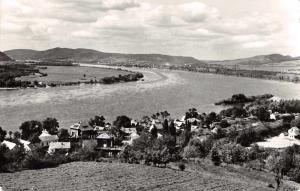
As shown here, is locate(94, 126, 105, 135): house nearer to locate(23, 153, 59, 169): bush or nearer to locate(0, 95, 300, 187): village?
locate(0, 95, 300, 187): village

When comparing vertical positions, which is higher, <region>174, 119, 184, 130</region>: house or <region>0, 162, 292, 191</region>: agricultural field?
<region>0, 162, 292, 191</region>: agricultural field

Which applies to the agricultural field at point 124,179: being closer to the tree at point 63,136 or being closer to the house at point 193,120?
the tree at point 63,136

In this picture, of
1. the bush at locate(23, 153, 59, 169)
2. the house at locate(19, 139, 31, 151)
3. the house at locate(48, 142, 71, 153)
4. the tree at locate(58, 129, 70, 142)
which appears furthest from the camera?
the tree at locate(58, 129, 70, 142)

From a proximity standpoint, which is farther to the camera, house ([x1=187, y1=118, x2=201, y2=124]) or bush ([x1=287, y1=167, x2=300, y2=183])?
house ([x1=187, y1=118, x2=201, y2=124])

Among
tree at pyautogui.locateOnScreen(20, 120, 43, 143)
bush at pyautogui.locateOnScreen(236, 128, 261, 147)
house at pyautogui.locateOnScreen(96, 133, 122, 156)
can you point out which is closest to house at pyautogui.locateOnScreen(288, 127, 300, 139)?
bush at pyautogui.locateOnScreen(236, 128, 261, 147)

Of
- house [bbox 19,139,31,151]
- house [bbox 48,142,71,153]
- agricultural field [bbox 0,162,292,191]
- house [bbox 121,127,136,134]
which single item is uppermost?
agricultural field [bbox 0,162,292,191]

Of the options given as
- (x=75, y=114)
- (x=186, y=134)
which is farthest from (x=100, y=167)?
(x=75, y=114)

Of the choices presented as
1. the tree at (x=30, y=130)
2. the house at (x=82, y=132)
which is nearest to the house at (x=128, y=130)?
the house at (x=82, y=132)
